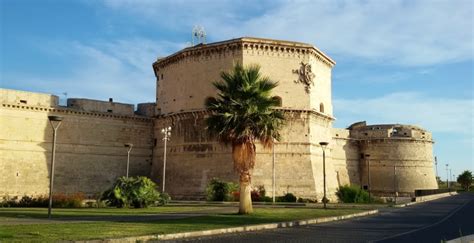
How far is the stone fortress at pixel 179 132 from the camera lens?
109ft

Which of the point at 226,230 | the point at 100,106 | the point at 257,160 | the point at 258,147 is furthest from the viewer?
the point at 100,106

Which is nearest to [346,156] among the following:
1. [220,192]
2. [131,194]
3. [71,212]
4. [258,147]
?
[258,147]

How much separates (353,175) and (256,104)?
3686 centimetres

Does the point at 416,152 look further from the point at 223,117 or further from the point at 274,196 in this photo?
the point at 223,117

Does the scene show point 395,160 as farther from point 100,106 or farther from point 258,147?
point 100,106

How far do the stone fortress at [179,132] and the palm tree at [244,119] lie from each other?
560 inches

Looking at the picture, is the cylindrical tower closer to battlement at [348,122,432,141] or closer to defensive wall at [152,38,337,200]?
battlement at [348,122,432,141]

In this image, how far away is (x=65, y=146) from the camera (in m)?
35.0

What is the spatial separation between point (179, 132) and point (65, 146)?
9031 mm

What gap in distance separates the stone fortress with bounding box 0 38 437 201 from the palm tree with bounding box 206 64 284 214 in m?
14.2

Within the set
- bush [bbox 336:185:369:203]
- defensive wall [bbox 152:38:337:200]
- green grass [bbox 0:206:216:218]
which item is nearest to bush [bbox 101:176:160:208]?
green grass [bbox 0:206:216:218]

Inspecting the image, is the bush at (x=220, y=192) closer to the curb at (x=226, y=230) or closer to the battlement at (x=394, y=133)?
the curb at (x=226, y=230)

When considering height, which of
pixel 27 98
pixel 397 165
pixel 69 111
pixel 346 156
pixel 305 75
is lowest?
pixel 397 165

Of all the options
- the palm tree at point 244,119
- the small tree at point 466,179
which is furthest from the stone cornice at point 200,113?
the small tree at point 466,179
